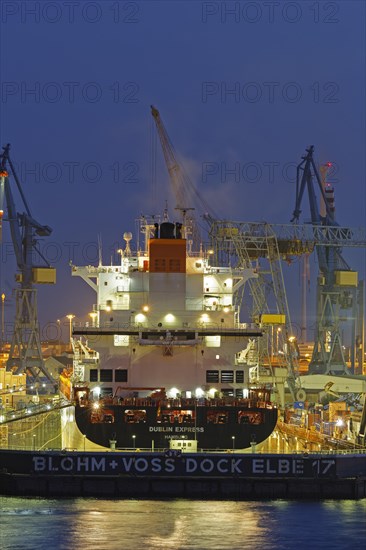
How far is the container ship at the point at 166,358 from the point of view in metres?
57.4

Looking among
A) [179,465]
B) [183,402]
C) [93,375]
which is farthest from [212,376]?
[179,465]

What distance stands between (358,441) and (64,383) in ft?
60.7

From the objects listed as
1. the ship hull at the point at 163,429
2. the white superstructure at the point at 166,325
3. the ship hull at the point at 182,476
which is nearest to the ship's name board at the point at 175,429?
the ship hull at the point at 163,429

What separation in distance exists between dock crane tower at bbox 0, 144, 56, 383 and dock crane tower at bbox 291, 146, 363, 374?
28.9m

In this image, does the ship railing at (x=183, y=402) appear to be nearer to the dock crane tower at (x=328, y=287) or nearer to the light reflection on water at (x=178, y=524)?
the light reflection on water at (x=178, y=524)

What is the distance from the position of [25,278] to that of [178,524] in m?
79.3

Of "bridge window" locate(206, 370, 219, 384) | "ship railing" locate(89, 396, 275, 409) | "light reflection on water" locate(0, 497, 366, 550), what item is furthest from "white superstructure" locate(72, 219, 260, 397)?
"light reflection on water" locate(0, 497, 366, 550)

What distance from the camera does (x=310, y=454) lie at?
56469 mm

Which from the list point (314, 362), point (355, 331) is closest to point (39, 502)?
point (314, 362)

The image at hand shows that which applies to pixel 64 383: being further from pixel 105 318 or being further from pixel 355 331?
pixel 355 331

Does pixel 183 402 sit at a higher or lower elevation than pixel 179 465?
higher

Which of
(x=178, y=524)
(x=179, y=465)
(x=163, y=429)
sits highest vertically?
(x=163, y=429)

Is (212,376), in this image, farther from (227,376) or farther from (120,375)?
(120,375)

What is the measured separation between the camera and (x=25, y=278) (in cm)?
12800
